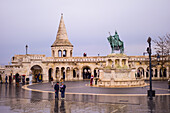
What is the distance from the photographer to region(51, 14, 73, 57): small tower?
47781 millimetres

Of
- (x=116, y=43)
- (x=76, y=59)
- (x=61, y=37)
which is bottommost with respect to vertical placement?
(x=76, y=59)

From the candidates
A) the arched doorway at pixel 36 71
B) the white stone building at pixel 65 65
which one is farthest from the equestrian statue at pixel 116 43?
the arched doorway at pixel 36 71

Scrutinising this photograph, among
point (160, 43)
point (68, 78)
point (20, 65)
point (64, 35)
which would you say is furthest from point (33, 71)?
point (160, 43)

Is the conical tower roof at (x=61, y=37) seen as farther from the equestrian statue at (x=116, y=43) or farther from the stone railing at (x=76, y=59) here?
the equestrian statue at (x=116, y=43)

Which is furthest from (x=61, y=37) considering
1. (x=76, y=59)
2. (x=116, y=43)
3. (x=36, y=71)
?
(x=116, y=43)

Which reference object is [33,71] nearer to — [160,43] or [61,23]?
[61,23]

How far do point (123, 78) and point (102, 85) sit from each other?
3445mm

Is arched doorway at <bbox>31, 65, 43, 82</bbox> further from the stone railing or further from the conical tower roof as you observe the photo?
the conical tower roof

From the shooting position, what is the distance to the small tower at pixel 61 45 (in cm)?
4778

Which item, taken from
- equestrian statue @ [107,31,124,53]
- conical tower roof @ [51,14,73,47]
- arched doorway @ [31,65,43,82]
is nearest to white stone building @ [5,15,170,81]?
arched doorway @ [31,65,43,82]

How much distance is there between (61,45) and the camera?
47750 mm

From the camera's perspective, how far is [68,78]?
4388 centimetres

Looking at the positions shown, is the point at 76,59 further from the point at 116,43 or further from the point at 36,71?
the point at 116,43

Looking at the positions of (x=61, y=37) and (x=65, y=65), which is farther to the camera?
(x=61, y=37)
